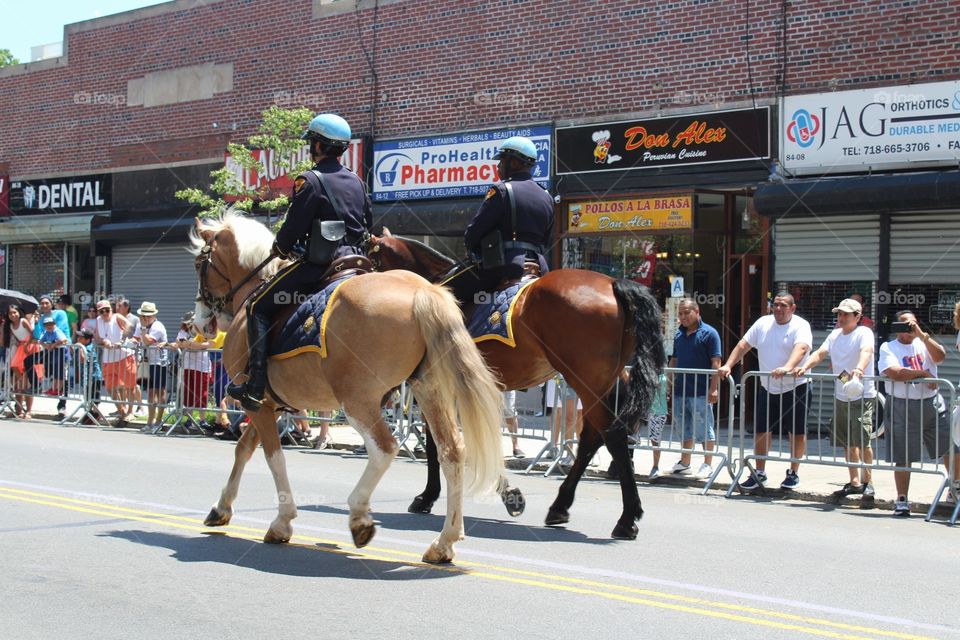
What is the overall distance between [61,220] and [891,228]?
68.6 ft

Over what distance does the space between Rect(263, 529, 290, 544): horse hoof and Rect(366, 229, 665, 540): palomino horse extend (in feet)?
7.01

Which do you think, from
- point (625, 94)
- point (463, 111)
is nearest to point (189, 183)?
point (463, 111)

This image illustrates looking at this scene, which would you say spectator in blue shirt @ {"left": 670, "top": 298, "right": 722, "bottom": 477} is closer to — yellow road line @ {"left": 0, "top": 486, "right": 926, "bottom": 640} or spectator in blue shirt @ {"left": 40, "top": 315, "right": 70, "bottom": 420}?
yellow road line @ {"left": 0, "top": 486, "right": 926, "bottom": 640}

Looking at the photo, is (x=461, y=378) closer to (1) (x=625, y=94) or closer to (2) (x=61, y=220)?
(1) (x=625, y=94)

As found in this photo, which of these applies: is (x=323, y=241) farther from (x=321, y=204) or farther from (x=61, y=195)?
(x=61, y=195)

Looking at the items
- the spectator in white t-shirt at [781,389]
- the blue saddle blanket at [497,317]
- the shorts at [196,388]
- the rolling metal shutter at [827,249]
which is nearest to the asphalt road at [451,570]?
the spectator in white t-shirt at [781,389]

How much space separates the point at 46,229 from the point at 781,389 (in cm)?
2232

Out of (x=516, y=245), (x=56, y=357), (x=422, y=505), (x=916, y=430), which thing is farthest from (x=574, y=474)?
(x=56, y=357)

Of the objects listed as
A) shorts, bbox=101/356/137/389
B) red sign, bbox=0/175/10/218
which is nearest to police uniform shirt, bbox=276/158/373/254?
shorts, bbox=101/356/137/389

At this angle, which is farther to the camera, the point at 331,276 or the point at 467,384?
the point at 331,276

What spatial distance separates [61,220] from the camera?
28.4 m

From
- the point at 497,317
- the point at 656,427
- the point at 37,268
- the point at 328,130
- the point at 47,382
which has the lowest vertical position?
the point at 656,427

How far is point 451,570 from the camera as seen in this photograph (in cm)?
700

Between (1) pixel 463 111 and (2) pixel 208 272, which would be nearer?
(2) pixel 208 272
